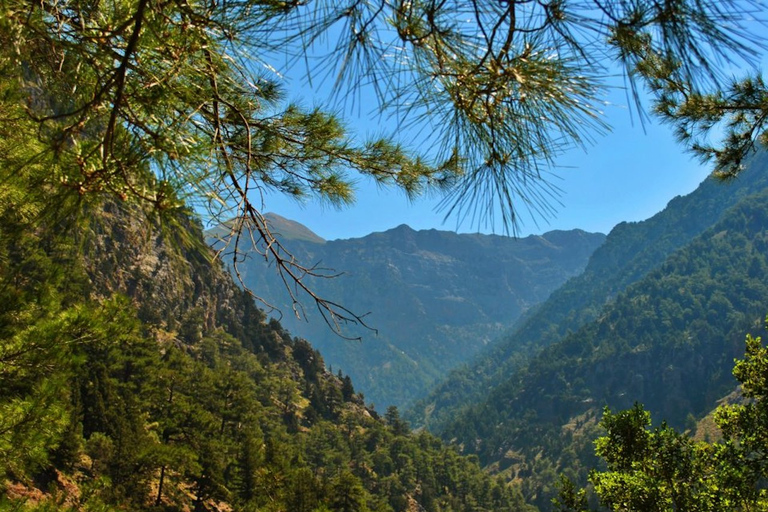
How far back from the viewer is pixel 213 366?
163 feet

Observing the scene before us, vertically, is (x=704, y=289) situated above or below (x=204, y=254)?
above

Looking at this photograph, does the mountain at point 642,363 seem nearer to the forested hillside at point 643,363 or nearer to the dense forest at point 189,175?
the forested hillside at point 643,363

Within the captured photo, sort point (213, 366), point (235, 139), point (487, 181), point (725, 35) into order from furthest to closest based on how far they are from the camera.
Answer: point (213, 366)
point (235, 139)
point (487, 181)
point (725, 35)

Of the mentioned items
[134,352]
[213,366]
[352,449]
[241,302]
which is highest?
[241,302]

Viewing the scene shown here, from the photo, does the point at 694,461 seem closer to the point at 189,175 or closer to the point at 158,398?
the point at 189,175

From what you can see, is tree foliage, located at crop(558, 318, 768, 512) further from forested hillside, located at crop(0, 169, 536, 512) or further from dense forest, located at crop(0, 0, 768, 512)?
forested hillside, located at crop(0, 169, 536, 512)

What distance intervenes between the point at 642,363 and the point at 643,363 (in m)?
0.25

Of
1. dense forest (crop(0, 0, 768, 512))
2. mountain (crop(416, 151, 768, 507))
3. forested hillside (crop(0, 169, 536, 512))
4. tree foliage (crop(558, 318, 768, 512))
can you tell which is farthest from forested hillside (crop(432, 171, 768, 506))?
tree foliage (crop(558, 318, 768, 512))

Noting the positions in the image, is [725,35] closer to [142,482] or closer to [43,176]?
[43,176]

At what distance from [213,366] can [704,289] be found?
431 feet

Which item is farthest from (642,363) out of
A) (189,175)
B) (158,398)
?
(189,175)

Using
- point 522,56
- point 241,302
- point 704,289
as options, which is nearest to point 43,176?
point 522,56

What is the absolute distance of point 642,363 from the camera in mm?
118625

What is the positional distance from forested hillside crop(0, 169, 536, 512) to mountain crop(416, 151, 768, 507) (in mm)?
46108
